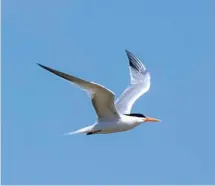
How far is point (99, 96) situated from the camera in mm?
14664

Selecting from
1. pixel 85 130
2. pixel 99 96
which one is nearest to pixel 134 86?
pixel 85 130

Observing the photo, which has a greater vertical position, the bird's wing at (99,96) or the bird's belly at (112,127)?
the bird's wing at (99,96)

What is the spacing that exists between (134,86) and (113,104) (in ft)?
11.5

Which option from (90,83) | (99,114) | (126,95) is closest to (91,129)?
(99,114)

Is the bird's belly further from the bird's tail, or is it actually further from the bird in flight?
the bird's tail

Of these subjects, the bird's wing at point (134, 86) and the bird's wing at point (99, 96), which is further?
the bird's wing at point (134, 86)

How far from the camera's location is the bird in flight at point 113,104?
46.7 feet

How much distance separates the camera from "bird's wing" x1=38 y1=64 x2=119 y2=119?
13.6 metres

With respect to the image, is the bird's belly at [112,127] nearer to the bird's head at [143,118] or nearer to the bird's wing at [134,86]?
the bird's head at [143,118]

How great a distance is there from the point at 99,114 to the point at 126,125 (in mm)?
830

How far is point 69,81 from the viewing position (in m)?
13.6

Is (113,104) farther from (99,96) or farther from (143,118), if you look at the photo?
(143,118)

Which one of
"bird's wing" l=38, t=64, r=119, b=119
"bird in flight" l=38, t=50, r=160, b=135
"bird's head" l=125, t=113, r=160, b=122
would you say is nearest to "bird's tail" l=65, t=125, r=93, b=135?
"bird in flight" l=38, t=50, r=160, b=135

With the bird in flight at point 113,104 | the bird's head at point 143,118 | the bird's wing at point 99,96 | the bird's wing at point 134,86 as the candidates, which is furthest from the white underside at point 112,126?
the bird's wing at point 134,86
